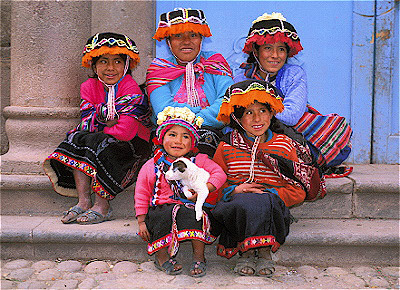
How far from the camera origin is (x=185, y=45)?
3.77 meters

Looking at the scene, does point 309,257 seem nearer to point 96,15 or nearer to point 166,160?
point 166,160

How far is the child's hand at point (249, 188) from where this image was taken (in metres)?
3.03

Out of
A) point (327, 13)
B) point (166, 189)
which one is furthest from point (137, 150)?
point (327, 13)

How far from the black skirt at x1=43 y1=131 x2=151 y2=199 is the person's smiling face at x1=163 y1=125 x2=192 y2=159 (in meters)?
0.58

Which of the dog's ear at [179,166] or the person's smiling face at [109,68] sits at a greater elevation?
the person's smiling face at [109,68]

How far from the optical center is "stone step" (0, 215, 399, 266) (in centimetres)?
317

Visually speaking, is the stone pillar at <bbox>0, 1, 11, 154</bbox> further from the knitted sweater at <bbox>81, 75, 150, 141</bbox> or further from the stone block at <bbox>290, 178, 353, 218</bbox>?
the stone block at <bbox>290, 178, 353, 218</bbox>

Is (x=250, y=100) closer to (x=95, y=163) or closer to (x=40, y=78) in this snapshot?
(x=95, y=163)

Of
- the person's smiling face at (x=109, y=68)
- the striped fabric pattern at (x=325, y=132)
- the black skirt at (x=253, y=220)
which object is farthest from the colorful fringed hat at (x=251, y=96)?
the person's smiling face at (x=109, y=68)

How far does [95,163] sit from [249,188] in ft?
3.85

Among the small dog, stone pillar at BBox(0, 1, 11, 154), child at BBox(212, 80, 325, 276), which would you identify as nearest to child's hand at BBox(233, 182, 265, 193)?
child at BBox(212, 80, 325, 276)

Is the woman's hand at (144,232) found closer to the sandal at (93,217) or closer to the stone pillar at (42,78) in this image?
the sandal at (93,217)

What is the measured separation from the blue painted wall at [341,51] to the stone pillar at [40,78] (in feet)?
3.39

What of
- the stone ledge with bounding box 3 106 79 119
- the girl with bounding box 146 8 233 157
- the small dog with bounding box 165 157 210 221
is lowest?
the small dog with bounding box 165 157 210 221
